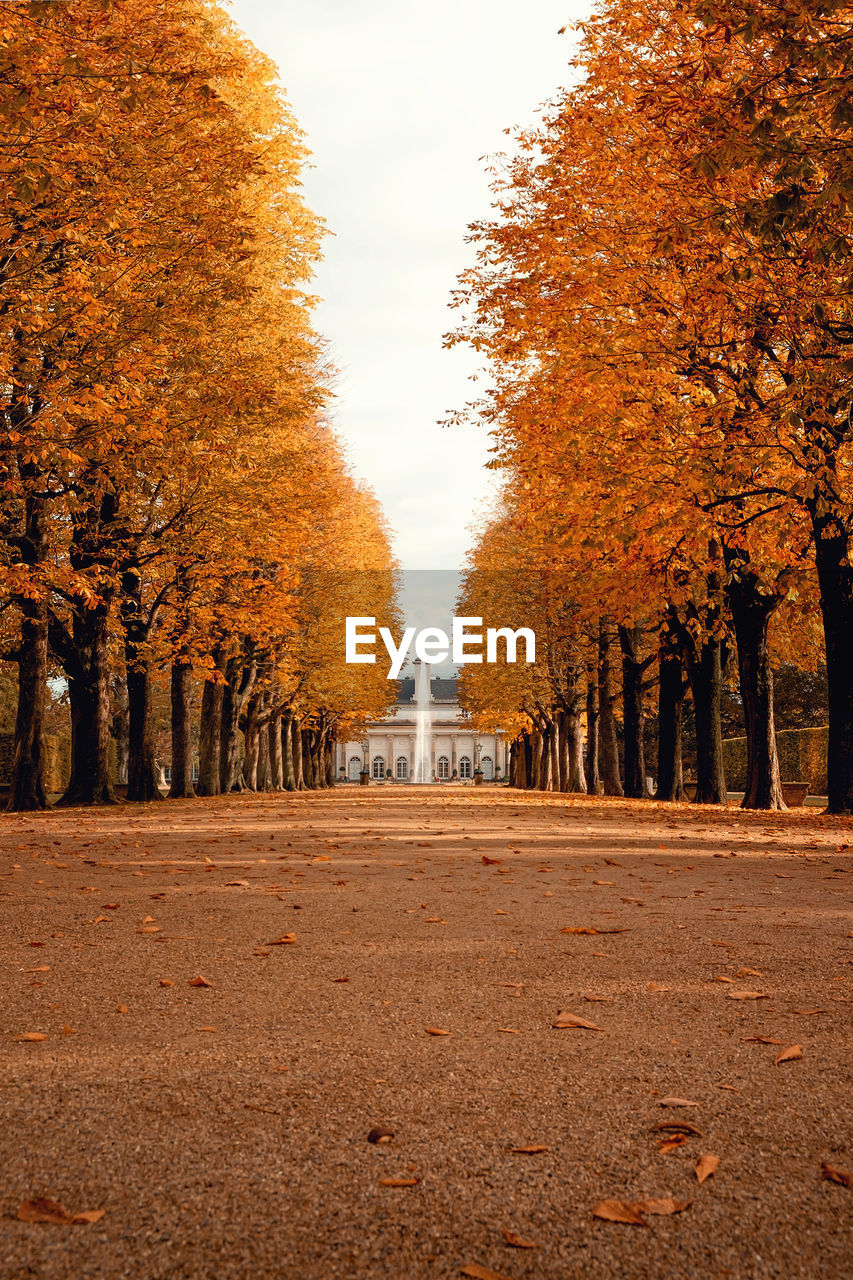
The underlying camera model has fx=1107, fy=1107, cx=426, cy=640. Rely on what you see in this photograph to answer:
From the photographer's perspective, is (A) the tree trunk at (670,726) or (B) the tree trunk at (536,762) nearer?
(A) the tree trunk at (670,726)

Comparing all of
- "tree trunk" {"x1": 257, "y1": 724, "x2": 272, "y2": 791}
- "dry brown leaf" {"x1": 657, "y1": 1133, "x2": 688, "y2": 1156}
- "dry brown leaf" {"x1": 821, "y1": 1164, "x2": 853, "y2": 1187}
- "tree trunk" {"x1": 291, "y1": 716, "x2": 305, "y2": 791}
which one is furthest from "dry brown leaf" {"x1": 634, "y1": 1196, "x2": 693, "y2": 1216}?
"tree trunk" {"x1": 291, "y1": 716, "x2": 305, "y2": 791}

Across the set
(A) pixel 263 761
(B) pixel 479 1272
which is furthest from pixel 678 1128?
(A) pixel 263 761

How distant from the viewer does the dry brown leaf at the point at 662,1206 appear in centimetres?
274

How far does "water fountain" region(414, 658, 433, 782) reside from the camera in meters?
120

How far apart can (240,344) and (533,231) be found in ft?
19.9

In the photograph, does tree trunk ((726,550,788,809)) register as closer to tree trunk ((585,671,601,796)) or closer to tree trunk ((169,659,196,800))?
tree trunk ((169,659,196,800))

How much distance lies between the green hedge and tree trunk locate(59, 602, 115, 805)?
24.5 metres

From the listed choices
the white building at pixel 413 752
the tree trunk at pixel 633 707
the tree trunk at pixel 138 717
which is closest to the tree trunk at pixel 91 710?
A: the tree trunk at pixel 138 717

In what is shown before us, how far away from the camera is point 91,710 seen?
71.4ft

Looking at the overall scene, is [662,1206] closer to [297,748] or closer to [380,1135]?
[380,1135]

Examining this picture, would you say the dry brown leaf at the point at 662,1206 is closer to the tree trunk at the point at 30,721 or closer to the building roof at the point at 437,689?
the tree trunk at the point at 30,721

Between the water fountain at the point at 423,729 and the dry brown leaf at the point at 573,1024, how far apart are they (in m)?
100

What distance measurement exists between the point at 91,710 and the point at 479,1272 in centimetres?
2048

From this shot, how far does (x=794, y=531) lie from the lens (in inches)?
674
